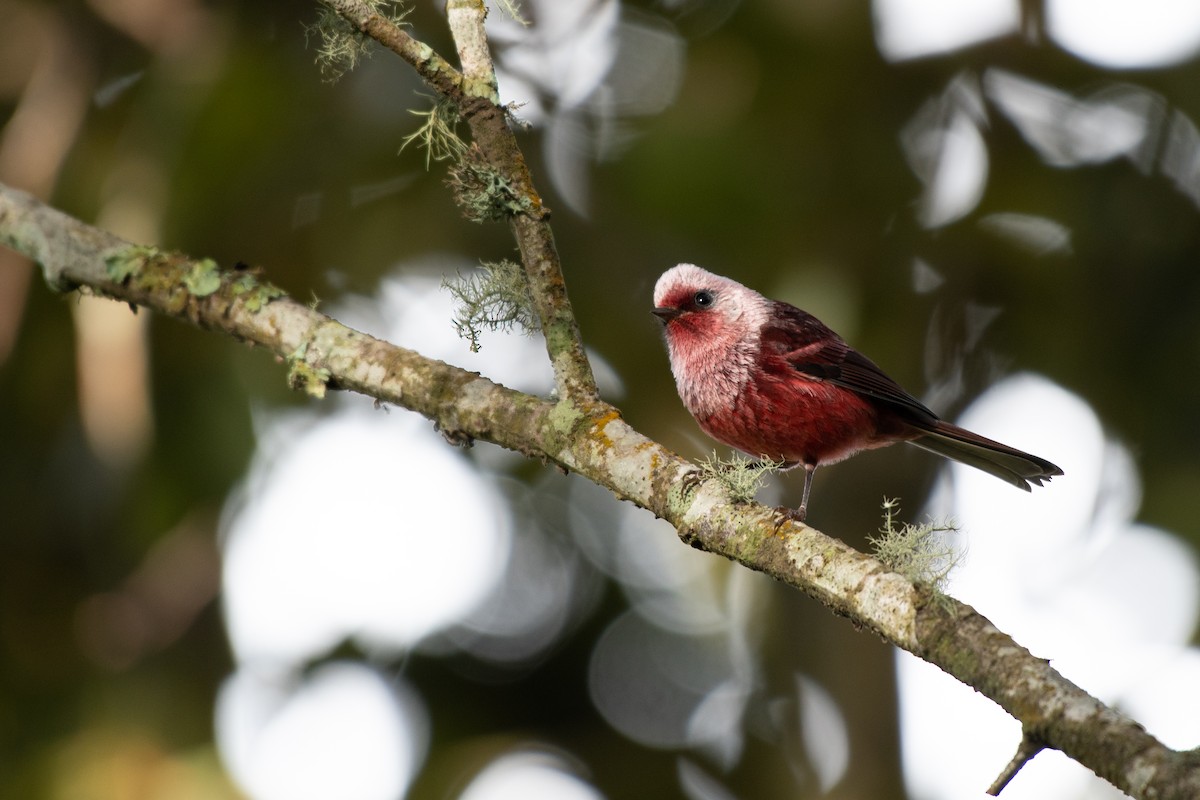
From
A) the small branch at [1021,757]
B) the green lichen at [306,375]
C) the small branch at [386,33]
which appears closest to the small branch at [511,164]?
the small branch at [386,33]

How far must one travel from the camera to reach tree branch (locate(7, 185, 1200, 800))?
195 cm

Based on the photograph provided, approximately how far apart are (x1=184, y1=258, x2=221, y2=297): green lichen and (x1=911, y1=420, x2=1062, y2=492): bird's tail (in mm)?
2909

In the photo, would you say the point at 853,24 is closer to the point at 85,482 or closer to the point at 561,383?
the point at 561,383

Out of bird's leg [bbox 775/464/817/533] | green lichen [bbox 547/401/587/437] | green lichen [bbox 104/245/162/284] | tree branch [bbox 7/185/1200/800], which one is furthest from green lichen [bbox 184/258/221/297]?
bird's leg [bbox 775/464/817/533]

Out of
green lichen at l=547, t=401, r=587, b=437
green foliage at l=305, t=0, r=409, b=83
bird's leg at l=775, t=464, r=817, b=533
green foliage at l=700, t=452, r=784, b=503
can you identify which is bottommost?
bird's leg at l=775, t=464, r=817, b=533

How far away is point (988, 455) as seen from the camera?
4.70 metres

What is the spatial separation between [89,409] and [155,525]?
2.31 feet

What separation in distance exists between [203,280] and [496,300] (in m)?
0.80

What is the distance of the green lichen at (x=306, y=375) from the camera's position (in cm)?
308

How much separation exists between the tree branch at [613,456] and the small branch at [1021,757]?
13 millimetres

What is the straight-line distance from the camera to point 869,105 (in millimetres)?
6418

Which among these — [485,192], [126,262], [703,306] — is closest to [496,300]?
[485,192]

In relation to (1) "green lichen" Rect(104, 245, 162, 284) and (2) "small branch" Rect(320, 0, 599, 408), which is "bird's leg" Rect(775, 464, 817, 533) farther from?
(1) "green lichen" Rect(104, 245, 162, 284)

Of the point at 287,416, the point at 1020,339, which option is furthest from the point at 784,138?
the point at 287,416
